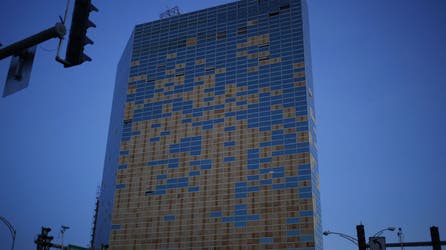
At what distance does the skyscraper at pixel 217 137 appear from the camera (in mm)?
131875

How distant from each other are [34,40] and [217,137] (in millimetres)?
132154

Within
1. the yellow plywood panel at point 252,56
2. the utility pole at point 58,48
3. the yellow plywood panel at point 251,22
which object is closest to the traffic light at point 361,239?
the utility pole at point 58,48

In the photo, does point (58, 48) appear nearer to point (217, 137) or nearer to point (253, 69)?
point (217, 137)

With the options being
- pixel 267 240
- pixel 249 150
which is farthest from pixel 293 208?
pixel 249 150

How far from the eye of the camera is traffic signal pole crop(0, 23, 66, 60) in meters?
13.4

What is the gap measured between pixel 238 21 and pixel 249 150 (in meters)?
45.9

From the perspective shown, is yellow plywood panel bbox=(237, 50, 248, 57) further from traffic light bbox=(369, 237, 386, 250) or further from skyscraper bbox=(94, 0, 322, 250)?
traffic light bbox=(369, 237, 386, 250)

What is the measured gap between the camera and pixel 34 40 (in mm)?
13648

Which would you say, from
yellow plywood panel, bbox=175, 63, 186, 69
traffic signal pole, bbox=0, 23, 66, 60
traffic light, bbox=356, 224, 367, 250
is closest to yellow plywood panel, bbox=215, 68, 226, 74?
yellow plywood panel, bbox=175, 63, 186, 69

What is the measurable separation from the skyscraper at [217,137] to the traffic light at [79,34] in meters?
116

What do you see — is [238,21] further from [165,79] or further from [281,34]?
[165,79]

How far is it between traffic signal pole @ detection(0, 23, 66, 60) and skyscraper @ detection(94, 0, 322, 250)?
4555 inches

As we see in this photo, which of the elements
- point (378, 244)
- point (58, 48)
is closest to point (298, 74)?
point (378, 244)

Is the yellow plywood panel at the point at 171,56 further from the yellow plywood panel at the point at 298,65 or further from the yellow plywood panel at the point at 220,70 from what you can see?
the yellow plywood panel at the point at 298,65
